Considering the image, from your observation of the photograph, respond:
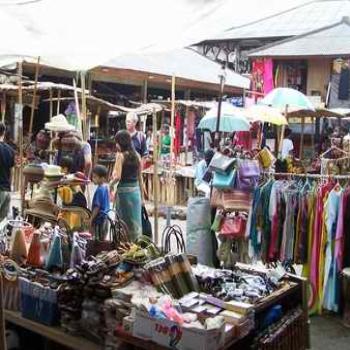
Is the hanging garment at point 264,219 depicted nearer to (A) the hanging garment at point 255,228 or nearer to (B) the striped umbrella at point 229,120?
(A) the hanging garment at point 255,228

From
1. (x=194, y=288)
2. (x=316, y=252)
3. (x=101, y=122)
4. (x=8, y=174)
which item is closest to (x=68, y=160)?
(x=8, y=174)

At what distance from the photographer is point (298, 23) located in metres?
26.9

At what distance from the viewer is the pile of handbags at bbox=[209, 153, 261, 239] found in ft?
19.7

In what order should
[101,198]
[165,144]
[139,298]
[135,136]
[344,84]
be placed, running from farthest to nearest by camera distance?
1. [344,84]
2. [165,144]
3. [135,136]
4. [101,198]
5. [139,298]

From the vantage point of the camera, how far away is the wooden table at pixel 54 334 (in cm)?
371

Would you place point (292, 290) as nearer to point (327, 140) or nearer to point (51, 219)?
point (51, 219)

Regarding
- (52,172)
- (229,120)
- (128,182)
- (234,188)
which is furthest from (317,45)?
(52,172)

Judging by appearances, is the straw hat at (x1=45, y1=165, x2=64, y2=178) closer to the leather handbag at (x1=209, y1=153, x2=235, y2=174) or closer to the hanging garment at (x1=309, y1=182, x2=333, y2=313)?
the leather handbag at (x1=209, y1=153, x2=235, y2=174)

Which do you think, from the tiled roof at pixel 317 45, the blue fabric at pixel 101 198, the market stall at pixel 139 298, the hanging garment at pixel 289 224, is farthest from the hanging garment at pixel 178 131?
the market stall at pixel 139 298

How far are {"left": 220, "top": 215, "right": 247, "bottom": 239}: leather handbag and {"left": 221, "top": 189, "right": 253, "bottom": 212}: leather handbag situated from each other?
0.11m

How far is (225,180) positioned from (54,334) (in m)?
2.78

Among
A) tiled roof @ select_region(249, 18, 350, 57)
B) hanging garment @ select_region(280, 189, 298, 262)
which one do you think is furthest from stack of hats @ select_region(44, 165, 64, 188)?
tiled roof @ select_region(249, 18, 350, 57)

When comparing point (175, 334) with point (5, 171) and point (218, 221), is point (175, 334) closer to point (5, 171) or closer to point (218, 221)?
point (218, 221)

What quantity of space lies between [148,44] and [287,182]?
230 cm
